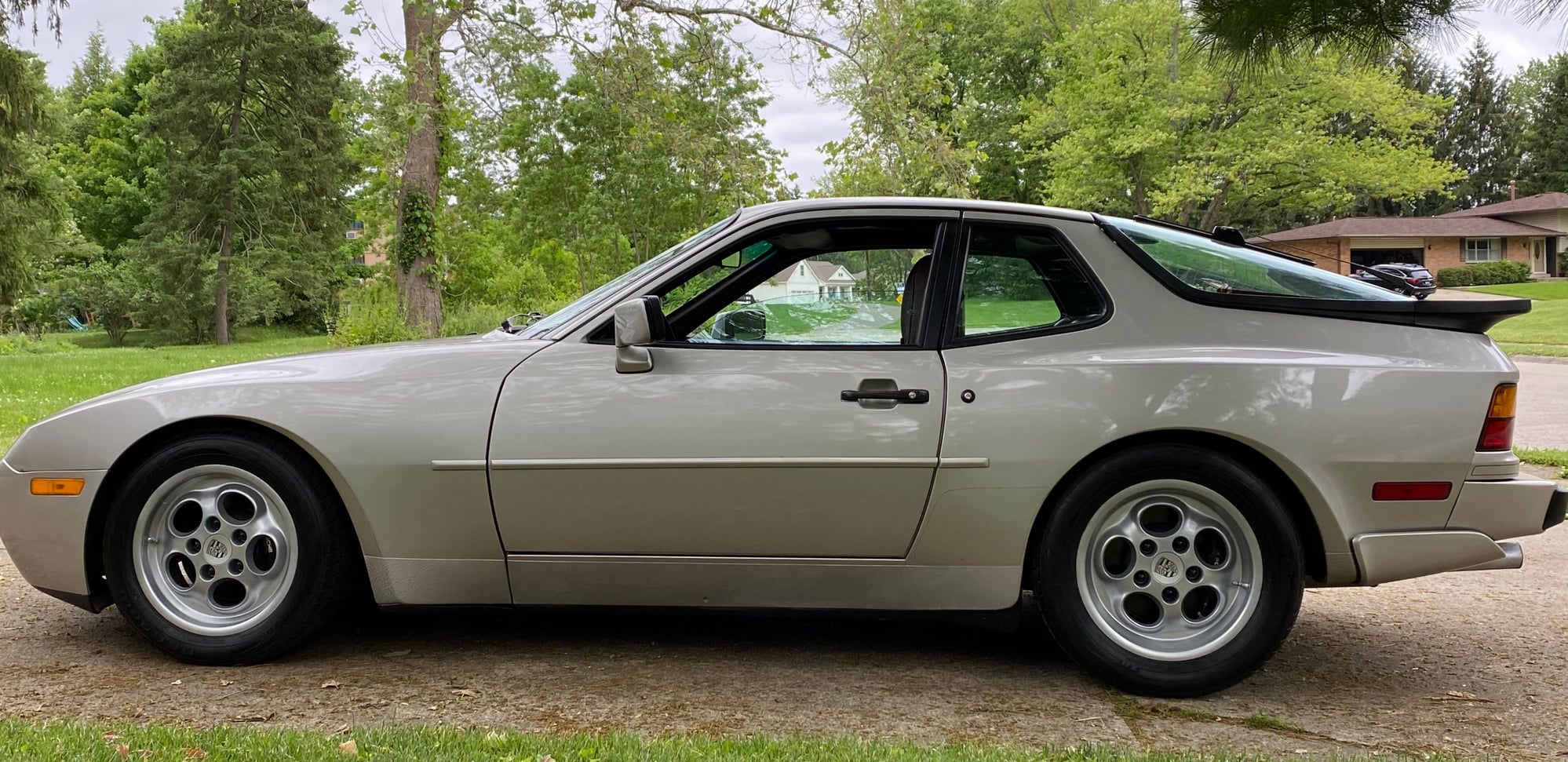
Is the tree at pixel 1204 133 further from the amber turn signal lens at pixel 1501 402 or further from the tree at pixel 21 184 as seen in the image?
the amber turn signal lens at pixel 1501 402

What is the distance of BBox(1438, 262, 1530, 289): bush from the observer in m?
48.4

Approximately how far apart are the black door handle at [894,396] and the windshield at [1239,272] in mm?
948

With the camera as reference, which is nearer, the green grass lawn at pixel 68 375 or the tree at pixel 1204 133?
the green grass lawn at pixel 68 375

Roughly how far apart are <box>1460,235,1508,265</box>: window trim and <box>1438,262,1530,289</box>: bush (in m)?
4.45

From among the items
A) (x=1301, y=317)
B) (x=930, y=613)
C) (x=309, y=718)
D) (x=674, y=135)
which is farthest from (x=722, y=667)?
(x=674, y=135)

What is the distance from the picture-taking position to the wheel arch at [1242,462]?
136 inches

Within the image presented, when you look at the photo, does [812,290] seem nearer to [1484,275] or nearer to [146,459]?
[146,459]

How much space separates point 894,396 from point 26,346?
34.5m

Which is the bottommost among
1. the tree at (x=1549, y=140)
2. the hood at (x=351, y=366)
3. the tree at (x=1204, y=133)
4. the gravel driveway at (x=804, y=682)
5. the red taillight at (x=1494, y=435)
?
the gravel driveway at (x=804, y=682)

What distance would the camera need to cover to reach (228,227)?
4184 centimetres

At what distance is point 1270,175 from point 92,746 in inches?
1563

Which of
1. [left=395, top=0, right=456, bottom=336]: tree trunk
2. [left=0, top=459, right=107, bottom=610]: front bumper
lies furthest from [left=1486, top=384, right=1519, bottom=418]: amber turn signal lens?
[left=395, top=0, right=456, bottom=336]: tree trunk

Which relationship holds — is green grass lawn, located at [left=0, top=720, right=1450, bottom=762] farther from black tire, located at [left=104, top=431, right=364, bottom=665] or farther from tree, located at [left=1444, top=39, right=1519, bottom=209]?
tree, located at [left=1444, top=39, right=1519, bottom=209]

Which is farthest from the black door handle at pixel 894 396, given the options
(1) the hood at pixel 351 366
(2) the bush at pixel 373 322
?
(2) the bush at pixel 373 322
